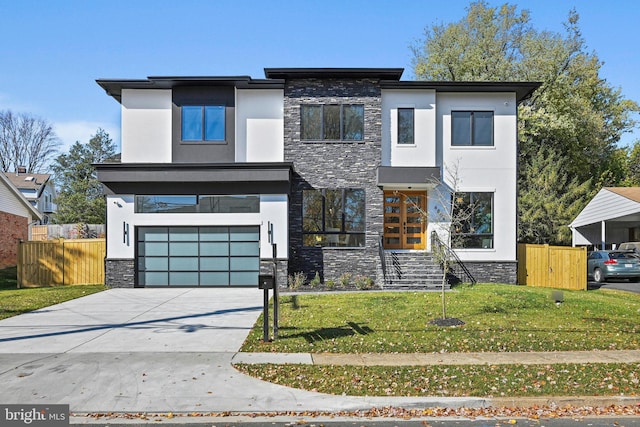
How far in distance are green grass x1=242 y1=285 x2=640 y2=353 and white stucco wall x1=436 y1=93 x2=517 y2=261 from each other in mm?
3809

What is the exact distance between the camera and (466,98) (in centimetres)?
1944

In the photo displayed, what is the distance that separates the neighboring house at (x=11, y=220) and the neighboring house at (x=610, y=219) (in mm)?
32566

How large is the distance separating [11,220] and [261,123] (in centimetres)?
1936

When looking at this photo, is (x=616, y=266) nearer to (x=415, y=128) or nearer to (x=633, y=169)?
(x=415, y=128)

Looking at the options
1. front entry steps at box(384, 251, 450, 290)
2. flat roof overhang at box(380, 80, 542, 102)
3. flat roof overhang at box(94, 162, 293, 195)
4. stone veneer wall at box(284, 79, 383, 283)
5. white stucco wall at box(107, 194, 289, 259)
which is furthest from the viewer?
stone veneer wall at box(284, 79, 383, 283)

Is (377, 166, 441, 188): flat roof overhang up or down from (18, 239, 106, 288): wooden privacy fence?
up

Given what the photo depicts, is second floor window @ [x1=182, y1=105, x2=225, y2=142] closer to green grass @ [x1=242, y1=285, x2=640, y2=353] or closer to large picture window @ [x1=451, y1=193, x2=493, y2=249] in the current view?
green grass @ [x1=242, y1=285, x2=640, y2=353]

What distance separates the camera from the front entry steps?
56.2 ft

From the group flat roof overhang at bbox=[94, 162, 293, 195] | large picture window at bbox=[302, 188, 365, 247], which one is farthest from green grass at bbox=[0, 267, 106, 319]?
large picture window at bbox=[302, 188, 365, 247]

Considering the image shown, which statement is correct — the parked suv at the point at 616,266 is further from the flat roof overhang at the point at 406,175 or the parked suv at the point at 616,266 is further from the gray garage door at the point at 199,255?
the gray garage door at the point at 199,255

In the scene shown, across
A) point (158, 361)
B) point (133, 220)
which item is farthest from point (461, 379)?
point (133, 220)

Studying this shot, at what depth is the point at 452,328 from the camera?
1064 centimetres

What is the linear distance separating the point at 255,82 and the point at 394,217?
7.44 metres

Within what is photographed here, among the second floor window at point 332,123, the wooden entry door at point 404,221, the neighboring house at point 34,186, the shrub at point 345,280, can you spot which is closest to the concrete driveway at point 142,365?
the shrub at point 345,280
